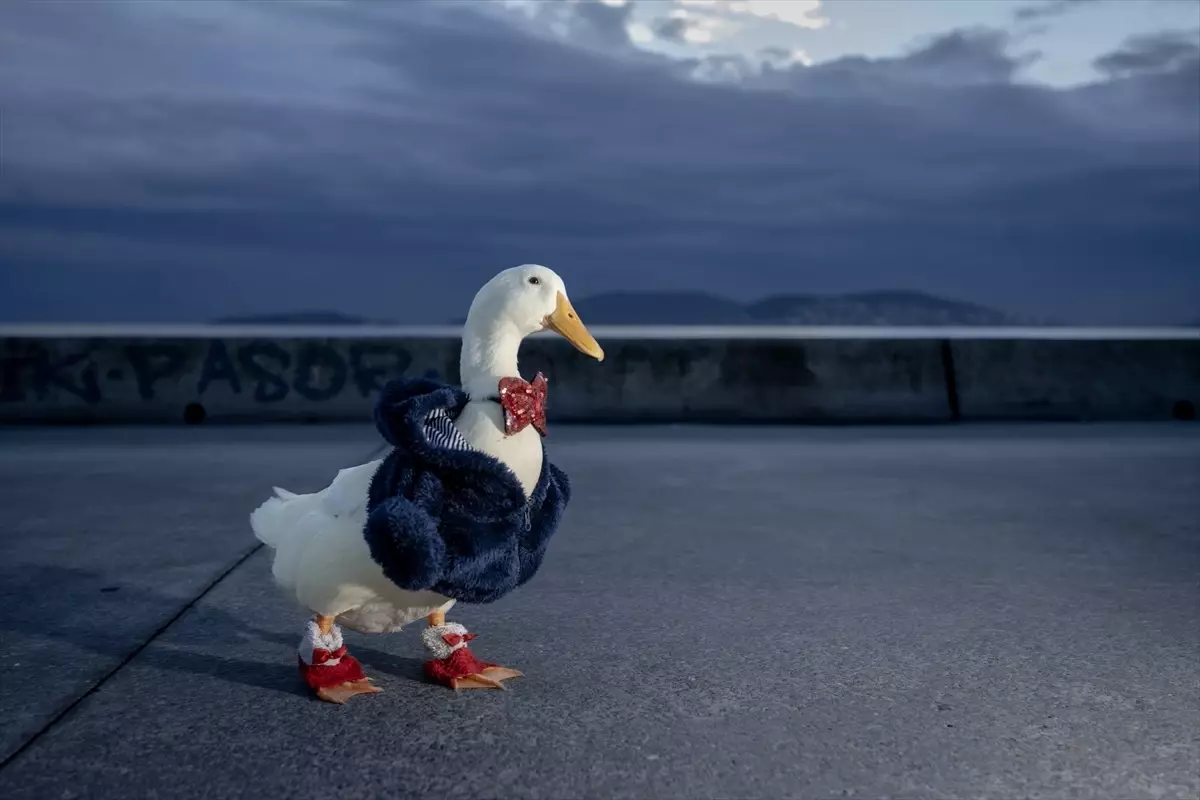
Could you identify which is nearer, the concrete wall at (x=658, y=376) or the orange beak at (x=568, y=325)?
the orange beak at (x=568, y=325)

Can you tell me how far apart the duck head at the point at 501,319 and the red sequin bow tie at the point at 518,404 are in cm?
5

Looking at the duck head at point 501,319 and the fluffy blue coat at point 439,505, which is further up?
the duck head at point 501,319

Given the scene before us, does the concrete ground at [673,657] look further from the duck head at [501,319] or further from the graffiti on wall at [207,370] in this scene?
the graffiti on wall at [207,370]

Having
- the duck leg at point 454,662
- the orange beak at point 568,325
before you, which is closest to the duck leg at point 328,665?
the duck leg at point 454,662

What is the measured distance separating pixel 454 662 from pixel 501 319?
95 centimetres

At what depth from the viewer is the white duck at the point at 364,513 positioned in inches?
107

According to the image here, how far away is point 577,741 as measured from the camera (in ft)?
8.47

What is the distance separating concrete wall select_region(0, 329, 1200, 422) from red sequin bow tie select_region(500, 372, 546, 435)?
24.3 feet

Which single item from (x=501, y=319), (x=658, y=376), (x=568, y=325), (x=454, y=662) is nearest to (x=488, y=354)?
(x=501, y=319)

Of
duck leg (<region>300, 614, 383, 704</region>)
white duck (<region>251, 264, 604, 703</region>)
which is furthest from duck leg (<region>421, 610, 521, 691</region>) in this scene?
duck leg (<region>300, 614, 383, 704</region>)

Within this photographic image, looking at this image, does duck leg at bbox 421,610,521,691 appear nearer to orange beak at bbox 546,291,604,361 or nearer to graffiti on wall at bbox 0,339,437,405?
orange beak at bbox 546,291,604,361

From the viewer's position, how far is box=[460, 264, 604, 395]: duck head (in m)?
2.80

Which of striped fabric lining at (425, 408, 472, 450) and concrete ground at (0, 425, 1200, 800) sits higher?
striped fabric lining at (425, 408, 472, 450)

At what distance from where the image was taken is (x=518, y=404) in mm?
2742
